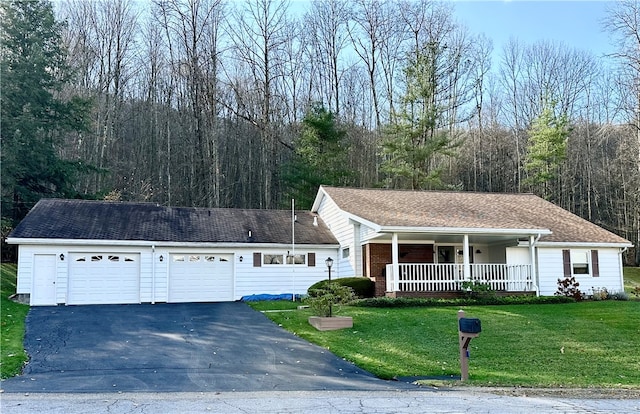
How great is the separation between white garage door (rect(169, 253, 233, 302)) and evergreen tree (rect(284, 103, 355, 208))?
9.77 m

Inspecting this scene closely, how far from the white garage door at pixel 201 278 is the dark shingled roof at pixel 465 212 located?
5.06m

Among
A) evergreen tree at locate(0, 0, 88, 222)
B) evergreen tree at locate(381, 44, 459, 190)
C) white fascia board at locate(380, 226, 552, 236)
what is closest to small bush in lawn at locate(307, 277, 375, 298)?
white fascia board at locate(380, 226, 552, 236)

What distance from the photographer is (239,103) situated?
34.9 m

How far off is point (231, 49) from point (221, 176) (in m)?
7.68

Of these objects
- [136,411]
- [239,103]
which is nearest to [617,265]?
[136,411]

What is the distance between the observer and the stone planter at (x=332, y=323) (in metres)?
14.0

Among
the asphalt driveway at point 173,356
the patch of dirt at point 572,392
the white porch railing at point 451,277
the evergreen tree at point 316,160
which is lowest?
the patch of dirt at point 572,392

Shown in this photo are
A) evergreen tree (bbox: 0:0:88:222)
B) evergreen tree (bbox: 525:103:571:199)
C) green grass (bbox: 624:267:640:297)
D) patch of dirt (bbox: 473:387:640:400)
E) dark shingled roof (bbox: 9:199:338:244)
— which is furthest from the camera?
evergreen tree (bbox: 525:103:571:199)

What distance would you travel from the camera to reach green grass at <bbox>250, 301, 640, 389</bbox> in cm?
1023

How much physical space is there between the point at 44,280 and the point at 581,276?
19159mm

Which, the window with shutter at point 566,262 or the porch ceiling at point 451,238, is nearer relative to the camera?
the porch ceiling at point 451,238

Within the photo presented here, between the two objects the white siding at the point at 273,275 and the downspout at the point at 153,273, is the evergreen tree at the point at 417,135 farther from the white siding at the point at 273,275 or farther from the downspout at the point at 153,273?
the downspout at the point at 153,273

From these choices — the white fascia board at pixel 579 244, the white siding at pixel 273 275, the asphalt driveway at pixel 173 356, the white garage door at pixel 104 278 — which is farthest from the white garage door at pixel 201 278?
the white fascia board at pixel 579 244

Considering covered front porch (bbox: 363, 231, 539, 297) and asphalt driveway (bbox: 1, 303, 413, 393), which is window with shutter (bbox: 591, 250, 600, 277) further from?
asphalt driveway (bbox: 1, 303, 413, 393)
